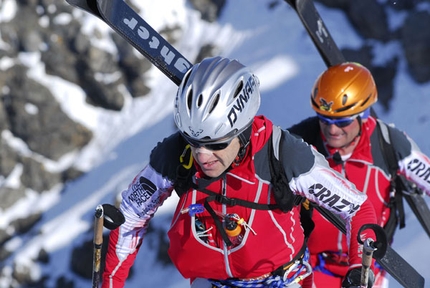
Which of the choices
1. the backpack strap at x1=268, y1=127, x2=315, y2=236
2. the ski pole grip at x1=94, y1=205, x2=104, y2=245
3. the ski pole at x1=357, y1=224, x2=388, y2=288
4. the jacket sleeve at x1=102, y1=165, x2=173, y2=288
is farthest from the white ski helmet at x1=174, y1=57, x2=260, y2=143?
the ski pole at x1=357, y1=224, x2=388, y2=288

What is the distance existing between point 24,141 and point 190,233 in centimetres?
1813

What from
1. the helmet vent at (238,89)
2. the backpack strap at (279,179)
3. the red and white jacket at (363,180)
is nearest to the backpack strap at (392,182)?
the red and white jacket at (363,180)

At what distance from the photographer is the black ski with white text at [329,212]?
4153 mm

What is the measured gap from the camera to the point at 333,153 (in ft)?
19.4

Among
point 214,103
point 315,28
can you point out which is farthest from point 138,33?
point 315,28

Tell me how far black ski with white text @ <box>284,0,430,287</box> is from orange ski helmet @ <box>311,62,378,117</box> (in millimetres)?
1023

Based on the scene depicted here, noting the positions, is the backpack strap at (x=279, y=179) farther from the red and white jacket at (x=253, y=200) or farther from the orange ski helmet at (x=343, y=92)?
the orange ski helmet at (x=343, y=92)

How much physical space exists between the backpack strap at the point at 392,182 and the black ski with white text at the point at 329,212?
20 cm

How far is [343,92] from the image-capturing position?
5.93 metres

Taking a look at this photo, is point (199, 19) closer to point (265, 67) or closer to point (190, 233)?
point (265, 67)

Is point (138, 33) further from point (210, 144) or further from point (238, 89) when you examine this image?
point (210, 144)

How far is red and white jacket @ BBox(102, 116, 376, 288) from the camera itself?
12.2 ft

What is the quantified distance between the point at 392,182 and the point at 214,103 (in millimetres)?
2863

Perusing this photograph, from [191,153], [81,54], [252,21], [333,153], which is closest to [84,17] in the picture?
[81,54]
